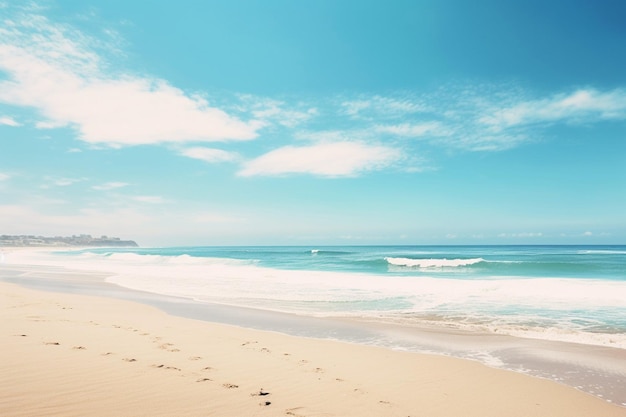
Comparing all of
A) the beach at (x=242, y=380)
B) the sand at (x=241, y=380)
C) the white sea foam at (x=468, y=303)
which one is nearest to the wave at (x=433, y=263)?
the white sea foam at (x=468, y=303)

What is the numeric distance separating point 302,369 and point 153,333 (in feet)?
13.2

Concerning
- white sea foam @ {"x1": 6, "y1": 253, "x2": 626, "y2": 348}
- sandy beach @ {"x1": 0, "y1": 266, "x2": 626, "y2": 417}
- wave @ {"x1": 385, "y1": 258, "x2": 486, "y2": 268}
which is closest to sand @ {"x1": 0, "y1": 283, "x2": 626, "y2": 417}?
sandy beach @ {"x1": 0, "y1": 266, "x2": 626, "y2": 417}

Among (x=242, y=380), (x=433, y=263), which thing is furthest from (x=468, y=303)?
(x=433, y=263)

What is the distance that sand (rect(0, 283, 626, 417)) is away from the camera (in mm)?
4492

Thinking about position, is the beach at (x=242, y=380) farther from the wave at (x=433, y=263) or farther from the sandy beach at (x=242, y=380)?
the wave at (x=433, y=263)

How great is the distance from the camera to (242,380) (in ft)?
17.9

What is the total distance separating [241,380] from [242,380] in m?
0.02

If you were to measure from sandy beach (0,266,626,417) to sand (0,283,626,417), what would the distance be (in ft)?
0.05

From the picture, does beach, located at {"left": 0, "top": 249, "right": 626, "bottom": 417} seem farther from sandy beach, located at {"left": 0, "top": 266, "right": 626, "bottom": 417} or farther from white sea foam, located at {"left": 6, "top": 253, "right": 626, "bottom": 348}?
white sea foam, located at {"left": 6, "top": 253, "right": 626, "bottom": 348}

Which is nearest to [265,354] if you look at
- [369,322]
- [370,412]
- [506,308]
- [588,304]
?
[370,412]

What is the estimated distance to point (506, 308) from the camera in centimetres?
1352

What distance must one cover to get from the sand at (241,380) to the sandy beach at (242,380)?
1cm

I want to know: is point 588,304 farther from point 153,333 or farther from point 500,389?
point 153,333

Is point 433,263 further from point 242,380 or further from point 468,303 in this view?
point 242,380
